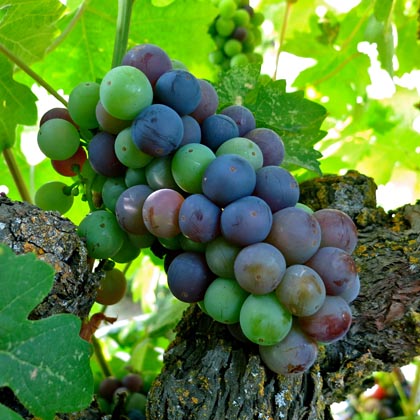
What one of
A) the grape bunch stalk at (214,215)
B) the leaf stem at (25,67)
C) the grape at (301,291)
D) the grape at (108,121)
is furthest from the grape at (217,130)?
the leaf stem at (25,67)

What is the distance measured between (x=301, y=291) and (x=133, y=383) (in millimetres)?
631

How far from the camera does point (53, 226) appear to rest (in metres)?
0.78

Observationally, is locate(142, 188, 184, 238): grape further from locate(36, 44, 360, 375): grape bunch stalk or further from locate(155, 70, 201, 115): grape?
locate(155, 70, 201, 115): grape

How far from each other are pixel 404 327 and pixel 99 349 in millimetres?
673

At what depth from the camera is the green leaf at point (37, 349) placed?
663mm

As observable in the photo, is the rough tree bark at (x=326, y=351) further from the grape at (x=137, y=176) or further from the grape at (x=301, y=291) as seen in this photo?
the grape at (x=137, y=176)

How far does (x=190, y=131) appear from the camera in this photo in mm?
781

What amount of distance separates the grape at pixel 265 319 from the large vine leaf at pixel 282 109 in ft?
1.32

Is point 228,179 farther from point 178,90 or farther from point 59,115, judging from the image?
point 59,115

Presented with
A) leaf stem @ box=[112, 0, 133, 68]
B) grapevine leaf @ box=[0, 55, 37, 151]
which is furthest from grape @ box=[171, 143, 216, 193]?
grapevine leaf @ box=[0, 55, 37, 151]

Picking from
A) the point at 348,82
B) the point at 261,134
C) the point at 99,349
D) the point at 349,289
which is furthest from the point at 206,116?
the point at 348,82

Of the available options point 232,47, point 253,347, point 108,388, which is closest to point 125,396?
point 108,388

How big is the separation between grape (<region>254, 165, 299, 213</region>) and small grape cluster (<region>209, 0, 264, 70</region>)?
0.86m

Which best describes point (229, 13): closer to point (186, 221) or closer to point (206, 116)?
point (206, 116)
